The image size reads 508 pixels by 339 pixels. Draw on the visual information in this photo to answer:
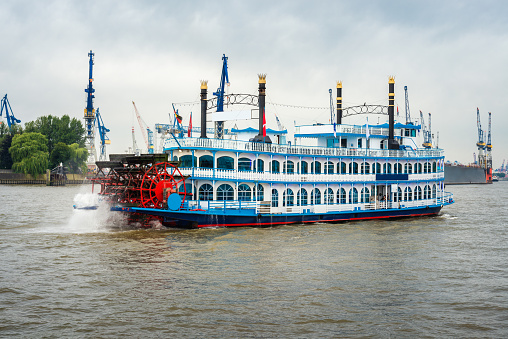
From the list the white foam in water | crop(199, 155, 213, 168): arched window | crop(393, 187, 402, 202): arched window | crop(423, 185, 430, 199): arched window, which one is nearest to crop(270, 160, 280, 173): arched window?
crop(199, 155, 213, 168): arched window

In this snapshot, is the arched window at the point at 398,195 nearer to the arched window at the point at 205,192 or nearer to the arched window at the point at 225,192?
the arched window at the point at 225,192

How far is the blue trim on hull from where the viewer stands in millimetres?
29141

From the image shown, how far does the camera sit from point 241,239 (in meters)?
26.6

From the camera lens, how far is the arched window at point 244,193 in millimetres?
31859

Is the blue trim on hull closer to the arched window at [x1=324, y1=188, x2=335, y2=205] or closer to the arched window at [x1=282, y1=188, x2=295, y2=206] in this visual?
the arched window at [x1=282, y1=188, x2=295, y2=206]

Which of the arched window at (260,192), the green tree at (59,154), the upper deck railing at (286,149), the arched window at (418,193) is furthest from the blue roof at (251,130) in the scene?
the green tree at (59,154)

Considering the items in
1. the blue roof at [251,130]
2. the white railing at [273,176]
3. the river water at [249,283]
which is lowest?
the river water at [249,283]

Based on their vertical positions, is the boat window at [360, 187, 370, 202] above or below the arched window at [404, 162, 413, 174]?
below

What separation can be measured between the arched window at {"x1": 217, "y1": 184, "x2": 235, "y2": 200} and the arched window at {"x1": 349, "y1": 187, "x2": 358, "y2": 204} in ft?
32.6

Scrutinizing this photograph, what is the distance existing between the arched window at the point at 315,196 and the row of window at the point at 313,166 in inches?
53.6

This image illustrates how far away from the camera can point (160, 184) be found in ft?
99.7

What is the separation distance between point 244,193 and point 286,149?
14.1 ft

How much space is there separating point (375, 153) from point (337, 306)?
23.5m

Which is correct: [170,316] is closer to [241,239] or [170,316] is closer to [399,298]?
[399,298]
